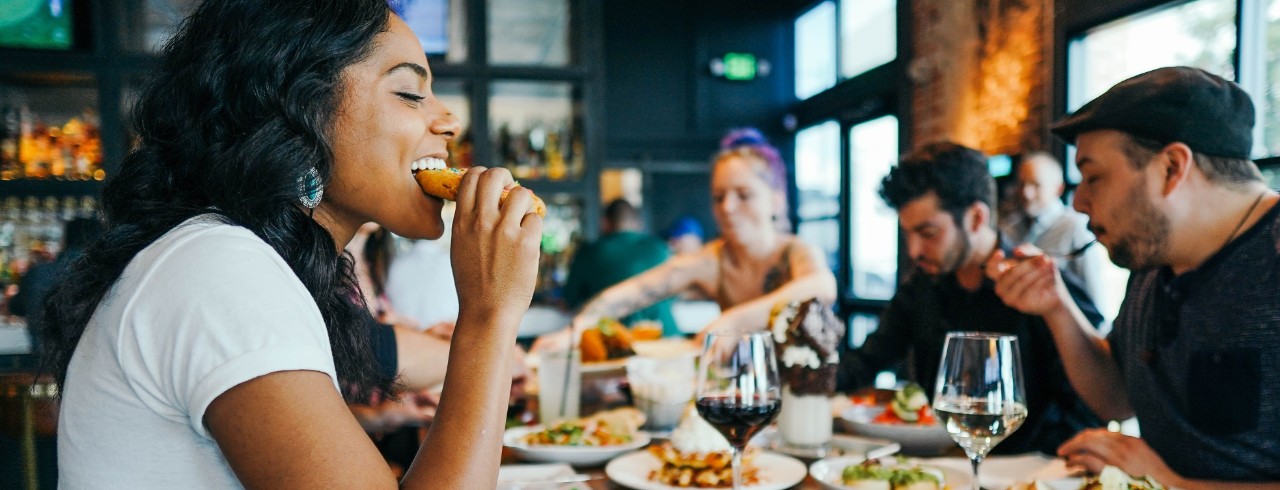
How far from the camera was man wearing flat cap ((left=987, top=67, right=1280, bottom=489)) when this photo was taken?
1.41 meters

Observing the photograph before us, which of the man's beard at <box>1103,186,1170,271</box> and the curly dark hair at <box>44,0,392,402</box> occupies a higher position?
the curly dark hair at <box>44,0,392,402</box>

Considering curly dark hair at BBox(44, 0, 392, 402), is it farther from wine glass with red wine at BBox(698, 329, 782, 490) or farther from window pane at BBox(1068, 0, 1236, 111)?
window pane at BBox(1068, 0, 1236, 111)

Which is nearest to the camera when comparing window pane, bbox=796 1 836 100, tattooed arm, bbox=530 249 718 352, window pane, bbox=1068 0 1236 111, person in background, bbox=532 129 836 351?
person in background, bbox=532 129 836 351

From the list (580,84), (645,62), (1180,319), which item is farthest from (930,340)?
(645,62)

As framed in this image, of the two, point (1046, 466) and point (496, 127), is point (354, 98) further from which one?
point (496, 127)

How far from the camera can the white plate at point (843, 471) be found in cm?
128

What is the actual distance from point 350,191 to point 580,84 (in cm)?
393

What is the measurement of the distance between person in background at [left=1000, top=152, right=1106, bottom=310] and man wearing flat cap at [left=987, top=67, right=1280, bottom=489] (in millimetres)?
2596

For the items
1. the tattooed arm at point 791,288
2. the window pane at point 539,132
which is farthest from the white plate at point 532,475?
the window pane at point 539,132

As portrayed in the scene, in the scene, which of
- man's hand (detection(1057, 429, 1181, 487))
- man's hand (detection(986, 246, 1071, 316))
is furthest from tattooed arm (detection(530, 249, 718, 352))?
man's hand (detection(1057, 429, 1181, 487))

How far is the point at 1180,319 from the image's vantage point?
1547mm

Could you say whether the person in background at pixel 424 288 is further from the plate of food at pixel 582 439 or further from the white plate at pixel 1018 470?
the white plate at pixel 1018 470

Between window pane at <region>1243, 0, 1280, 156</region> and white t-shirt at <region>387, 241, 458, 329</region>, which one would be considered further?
white t-shirt at <region>387, 241, 458, 329</region>

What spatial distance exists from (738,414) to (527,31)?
159 inches
